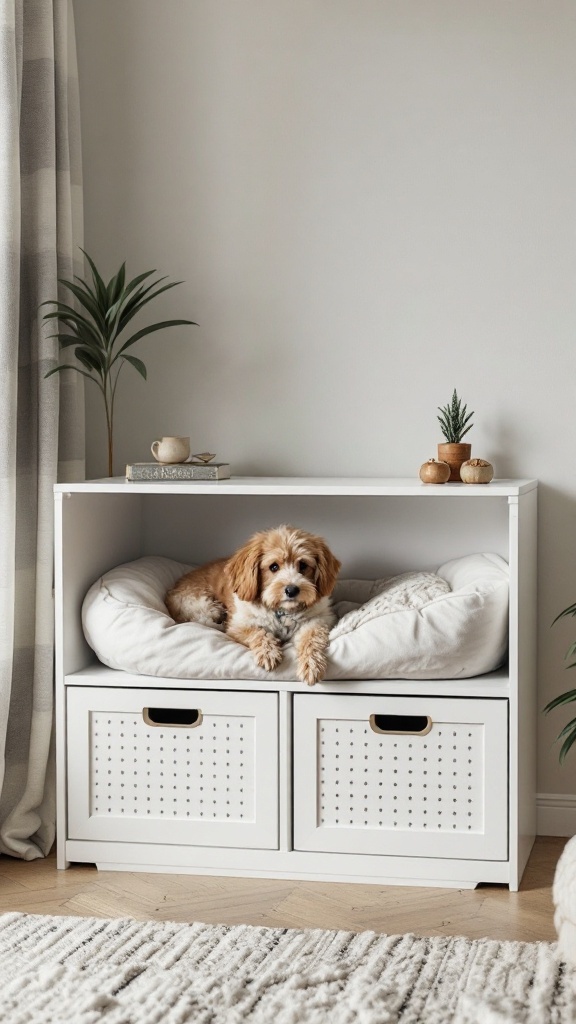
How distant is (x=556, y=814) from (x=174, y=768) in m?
1.02

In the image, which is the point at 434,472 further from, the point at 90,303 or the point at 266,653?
the point at 90,303

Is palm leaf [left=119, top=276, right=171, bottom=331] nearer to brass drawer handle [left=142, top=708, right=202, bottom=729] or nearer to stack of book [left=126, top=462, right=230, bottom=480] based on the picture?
stack of book [left=126, top=462, right=230, bottom=480]

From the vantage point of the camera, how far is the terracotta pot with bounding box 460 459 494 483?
2375 millimetres

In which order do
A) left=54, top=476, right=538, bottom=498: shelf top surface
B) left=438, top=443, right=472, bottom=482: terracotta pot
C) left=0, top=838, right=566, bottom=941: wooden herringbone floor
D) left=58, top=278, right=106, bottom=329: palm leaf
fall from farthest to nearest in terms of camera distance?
left=58, top=278, right=106, bottom=329: palm leaf, left=438, top=443, right=472, bottom=482: terracotta pot, left=54, top=476, right=538, bottom=498: shelf top surface, left=0, top=838, right=566, bottom=941: wooden herringbone floor

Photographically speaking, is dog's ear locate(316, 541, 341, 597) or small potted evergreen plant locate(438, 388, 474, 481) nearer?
dog's ear locate(316, 541, 341, 597)

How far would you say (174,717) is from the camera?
2539mm

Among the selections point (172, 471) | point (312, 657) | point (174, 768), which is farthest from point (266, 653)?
point (172, 471)

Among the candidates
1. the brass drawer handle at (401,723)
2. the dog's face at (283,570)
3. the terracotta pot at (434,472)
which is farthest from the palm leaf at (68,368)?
the brass drawer handle at (401,723)

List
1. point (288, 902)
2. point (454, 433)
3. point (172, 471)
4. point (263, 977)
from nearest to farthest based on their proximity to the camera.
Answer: point (263, 977), point (288, 902), point (172, 471), point (454, 433)

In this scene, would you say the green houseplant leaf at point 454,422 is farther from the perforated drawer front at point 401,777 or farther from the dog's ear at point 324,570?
the perforated drawer front at point 401,777

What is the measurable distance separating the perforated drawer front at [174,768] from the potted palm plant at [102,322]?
2.25ft

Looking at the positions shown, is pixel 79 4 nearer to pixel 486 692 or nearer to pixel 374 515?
pixel 374 515

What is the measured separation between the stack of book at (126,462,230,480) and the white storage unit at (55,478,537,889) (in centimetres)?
4

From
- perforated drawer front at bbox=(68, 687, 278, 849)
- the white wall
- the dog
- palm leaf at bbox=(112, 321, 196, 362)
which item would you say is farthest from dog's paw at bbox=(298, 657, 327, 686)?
palm leaf at bbox=(112, 321, 196, 362)
